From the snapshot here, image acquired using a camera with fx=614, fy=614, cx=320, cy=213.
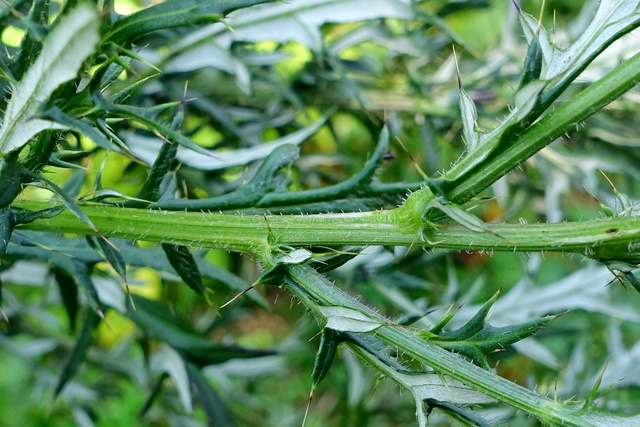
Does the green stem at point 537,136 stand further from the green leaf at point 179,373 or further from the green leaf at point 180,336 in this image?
the green leaf at point 179,373

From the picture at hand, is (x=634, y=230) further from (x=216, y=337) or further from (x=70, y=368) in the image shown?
(x=216, y=337)

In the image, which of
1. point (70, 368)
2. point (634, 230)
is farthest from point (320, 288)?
point (70, 368)

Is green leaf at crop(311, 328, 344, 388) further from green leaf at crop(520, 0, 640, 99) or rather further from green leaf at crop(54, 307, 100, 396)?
green leaf at crop(54, 307, 100, 396)

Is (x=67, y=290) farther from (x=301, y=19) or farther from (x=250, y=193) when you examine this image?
(x=301, y=19)

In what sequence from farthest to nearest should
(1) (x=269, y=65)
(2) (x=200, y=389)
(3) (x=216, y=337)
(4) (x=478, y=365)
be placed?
(3) (x=216, y=337) → (1) (x=269, y=65) → (2) (x=200, y=389) → (4) (x=478, y=365)

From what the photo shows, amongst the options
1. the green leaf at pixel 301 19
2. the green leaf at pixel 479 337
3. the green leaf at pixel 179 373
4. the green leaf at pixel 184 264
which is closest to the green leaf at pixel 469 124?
the green leaf at pixel 479 337

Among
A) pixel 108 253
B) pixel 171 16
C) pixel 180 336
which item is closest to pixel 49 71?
pixel 171 16

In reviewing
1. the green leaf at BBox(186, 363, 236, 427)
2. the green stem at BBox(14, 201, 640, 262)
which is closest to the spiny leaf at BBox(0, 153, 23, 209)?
the green stem at BBox(14, 201, 640, 262)
